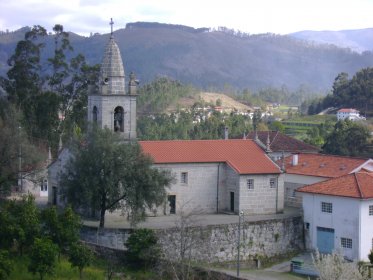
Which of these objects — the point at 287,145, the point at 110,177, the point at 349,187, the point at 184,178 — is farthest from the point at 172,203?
the point at 287,145

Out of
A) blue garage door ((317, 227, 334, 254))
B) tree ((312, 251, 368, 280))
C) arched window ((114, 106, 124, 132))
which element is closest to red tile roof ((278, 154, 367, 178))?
blue garage door ((317, 227, 334, 254))

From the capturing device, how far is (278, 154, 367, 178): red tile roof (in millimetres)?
42750

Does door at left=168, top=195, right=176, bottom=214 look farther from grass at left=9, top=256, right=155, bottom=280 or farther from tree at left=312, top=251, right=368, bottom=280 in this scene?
tree at left=312, top=251, right=368, bottom=280

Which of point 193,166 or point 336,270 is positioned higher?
point 193,166

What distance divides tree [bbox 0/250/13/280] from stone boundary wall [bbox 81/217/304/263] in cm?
640

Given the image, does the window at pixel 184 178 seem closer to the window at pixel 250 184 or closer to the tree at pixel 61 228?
the window at pixel 250 184

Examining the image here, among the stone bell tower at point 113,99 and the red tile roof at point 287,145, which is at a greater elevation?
the stone bell tower at point 113,99

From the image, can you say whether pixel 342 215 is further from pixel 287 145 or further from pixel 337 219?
pixel 287 145

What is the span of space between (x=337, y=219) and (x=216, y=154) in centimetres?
758

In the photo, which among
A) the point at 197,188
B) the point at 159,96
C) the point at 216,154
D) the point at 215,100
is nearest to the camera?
the point at 197,188

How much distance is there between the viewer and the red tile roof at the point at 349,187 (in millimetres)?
36438

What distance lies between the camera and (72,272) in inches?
1193

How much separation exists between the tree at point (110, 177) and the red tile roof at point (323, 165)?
1187 centimetres

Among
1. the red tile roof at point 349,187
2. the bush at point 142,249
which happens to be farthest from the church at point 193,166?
the bush at point 142,249
